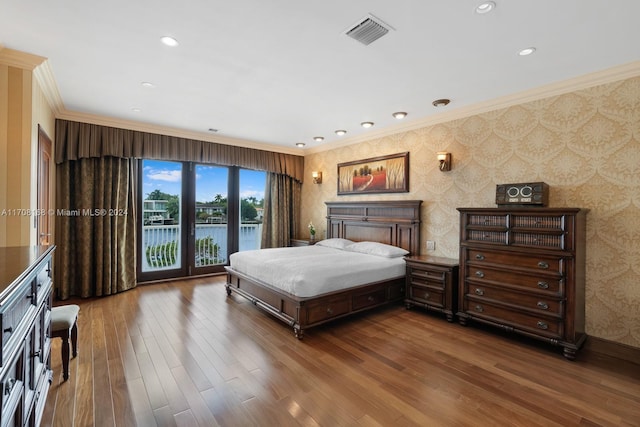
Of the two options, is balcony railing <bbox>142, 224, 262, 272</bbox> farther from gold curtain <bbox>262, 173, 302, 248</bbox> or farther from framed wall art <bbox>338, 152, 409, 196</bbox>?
framed wall art <bbox>338, 152, 409, 196</bbox>

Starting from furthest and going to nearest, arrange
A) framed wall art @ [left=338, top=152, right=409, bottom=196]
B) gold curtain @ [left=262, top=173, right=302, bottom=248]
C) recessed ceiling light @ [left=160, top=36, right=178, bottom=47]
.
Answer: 1. gold curtain @ [left=262, top=173, right=302, bottom=248]
2. framed wall art @ [left=338, top=152, right=409, bottom=196]
3. recessed ceiling light @ [left=160, top=36, right=178, bottom=47]

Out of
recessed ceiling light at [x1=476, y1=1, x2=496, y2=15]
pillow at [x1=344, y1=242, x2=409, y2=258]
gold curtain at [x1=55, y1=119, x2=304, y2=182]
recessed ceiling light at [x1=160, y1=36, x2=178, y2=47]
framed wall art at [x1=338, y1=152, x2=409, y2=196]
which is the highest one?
recessed ceiling light at [x1=160, y1=36, x2=178, y2=47]

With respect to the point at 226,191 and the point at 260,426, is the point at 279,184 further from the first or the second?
the point at 260,426

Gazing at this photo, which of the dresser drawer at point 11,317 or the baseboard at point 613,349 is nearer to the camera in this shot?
A: the dresser drawer at point 11,317

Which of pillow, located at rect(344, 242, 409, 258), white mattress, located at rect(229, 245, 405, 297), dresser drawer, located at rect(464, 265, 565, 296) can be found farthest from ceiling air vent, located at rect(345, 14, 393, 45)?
pillow, located at rect(344, 242, 409, 258)

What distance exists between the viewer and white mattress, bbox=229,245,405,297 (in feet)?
10.6

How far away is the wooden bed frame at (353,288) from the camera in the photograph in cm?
323

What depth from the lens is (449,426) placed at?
6.10ft

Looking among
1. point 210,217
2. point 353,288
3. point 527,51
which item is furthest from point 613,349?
point 210,217

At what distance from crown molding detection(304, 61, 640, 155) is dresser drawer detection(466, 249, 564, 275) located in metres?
1.78

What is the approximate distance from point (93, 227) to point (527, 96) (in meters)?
6.07

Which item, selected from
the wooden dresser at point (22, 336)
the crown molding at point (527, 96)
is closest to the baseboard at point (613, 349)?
the crown molding at point (527, 96)

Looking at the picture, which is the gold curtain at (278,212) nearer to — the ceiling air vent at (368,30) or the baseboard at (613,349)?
the ceiling air vent at (368,30)

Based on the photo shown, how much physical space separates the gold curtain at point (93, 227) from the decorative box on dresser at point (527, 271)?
4895 mm
